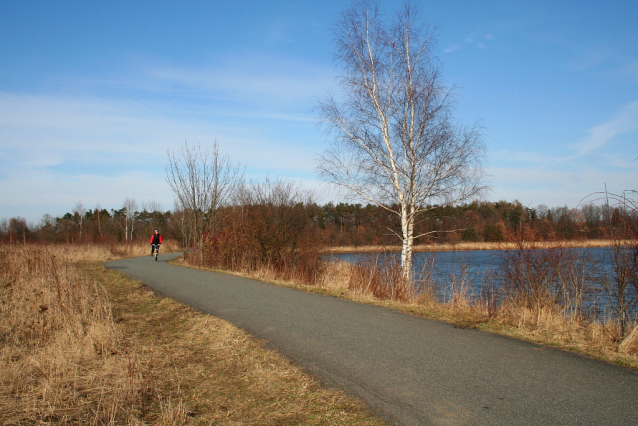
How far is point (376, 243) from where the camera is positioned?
14.4 meters

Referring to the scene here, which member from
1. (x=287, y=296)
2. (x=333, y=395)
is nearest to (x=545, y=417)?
(x=333, y=395)

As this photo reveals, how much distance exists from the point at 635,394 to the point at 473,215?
11439mm

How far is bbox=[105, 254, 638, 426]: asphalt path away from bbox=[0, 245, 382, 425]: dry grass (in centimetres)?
45

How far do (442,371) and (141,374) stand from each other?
11.0 feet

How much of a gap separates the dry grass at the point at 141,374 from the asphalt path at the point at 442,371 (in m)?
0.45

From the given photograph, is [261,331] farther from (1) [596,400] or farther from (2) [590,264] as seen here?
(2) [590,264]

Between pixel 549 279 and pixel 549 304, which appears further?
pixel 549 279

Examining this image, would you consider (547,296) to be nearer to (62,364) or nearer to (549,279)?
(549,279)

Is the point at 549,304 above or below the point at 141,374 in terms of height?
above

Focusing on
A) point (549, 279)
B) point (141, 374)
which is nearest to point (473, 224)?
point (549, 279)

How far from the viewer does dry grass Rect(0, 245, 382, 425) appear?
12.5 feet

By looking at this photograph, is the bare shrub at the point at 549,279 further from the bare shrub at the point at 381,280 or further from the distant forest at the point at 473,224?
the bare shrub at the point at 381,280

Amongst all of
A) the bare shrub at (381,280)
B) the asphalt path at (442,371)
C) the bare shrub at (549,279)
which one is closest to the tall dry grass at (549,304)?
the bare shrub at (549,279)

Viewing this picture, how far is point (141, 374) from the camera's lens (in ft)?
14.7
